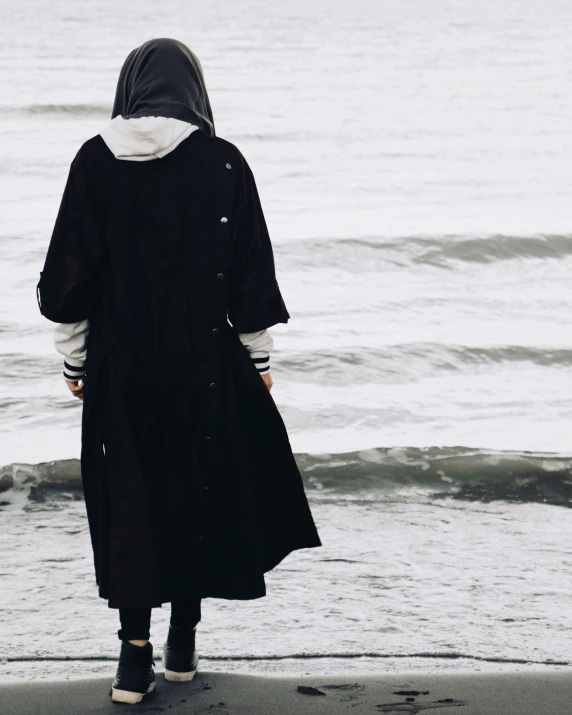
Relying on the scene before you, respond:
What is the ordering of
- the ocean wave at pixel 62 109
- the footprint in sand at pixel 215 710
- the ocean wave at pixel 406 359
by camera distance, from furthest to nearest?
1. the ocean wave at pixel 62 109
2. the ocean wave at pixel 406 359
3. the footprint in sand at pixel 215 710

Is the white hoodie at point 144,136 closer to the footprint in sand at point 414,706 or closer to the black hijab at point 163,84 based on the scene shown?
the black hijab at point 163,84

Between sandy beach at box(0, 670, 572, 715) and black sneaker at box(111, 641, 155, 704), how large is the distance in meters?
0.02

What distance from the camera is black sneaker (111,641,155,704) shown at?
2.46 metres

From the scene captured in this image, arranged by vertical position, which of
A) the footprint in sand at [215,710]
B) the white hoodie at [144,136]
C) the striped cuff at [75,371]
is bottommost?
the footprint in sand at [215,710]

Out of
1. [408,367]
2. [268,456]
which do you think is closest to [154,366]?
[268,456]

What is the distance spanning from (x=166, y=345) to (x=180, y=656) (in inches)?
31.5

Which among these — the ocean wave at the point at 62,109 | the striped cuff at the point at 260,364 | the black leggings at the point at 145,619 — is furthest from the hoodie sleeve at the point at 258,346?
the ocean wave at the point at 62,109

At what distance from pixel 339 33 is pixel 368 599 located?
86.7 ft

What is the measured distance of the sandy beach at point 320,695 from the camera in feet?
Result: 7.89

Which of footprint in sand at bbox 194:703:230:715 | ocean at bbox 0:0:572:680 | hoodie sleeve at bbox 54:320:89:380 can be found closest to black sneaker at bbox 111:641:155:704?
footprint in sand at bbox 194:703:230:715

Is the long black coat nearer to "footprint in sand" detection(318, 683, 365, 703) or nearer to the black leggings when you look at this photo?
the black leggings

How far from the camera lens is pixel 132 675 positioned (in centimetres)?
247

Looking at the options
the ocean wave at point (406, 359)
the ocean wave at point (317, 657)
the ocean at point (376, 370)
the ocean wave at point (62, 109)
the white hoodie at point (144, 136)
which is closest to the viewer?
the white hoodie at point (144, 136)

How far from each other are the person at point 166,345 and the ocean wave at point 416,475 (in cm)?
201
